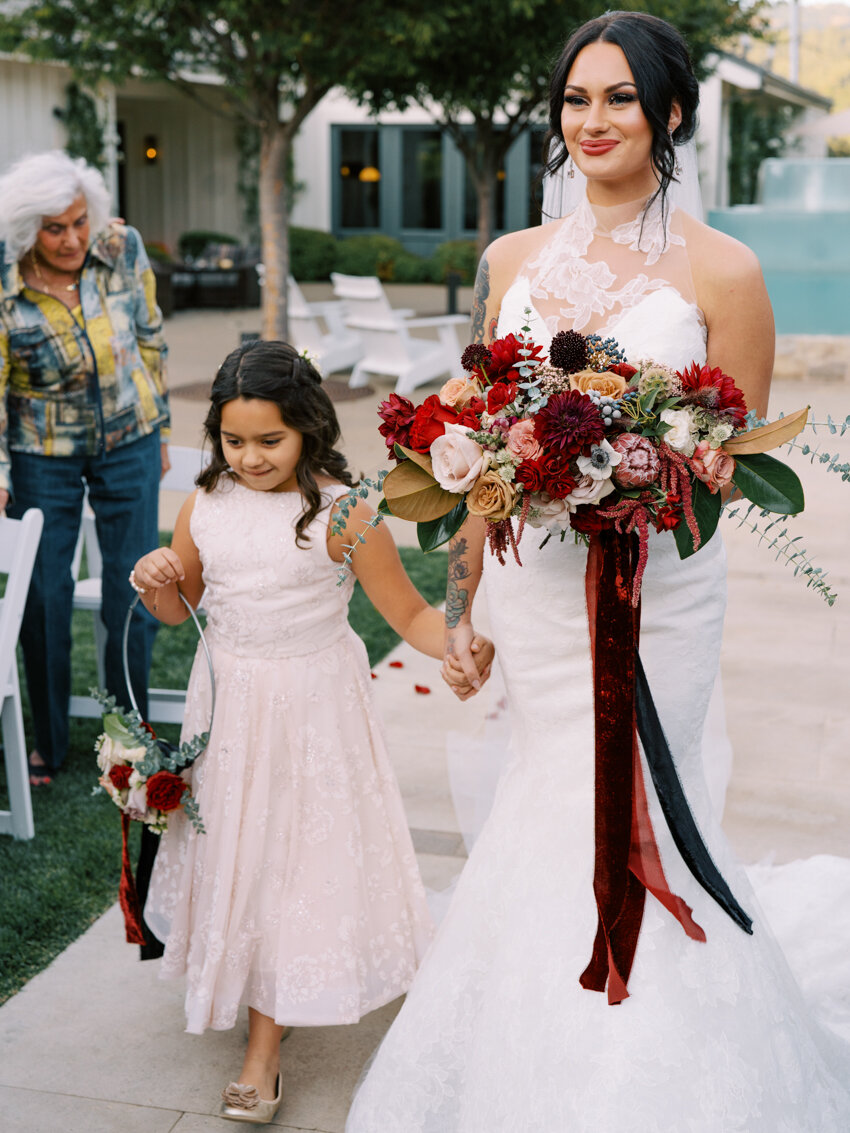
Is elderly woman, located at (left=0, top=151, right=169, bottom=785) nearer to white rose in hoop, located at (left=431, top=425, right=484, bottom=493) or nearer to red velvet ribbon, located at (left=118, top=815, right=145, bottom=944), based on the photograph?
red velvet ribbon, located at (left=118, top=815, right=145, bottom=944)

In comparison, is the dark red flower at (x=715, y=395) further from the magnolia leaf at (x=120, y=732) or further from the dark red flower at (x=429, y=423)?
the magnolia leaf at (x=120, y=732)

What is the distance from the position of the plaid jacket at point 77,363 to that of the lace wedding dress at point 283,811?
162 cm

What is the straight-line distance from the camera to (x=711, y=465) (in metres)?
2.09

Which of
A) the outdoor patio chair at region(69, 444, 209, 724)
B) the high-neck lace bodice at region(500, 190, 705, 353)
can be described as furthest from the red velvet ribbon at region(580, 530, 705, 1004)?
the outdoor patio chair at region(69, 444, 209, 724)

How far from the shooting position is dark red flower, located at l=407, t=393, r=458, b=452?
2.21 meters

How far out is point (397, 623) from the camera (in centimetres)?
308

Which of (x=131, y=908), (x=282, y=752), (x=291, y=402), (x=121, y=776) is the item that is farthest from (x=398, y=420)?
(x=131, y=908)

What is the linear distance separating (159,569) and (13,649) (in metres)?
1.40

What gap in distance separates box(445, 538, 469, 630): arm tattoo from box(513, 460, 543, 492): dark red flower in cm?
68

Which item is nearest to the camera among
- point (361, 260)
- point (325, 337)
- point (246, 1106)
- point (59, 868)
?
point (246, 1106)

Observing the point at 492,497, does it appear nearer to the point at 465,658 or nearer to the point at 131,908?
the point at 465,658

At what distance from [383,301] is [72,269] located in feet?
31.4

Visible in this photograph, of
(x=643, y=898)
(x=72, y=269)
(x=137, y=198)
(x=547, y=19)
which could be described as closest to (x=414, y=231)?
(x=137, y=198)

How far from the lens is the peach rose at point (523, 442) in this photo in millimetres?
2078
